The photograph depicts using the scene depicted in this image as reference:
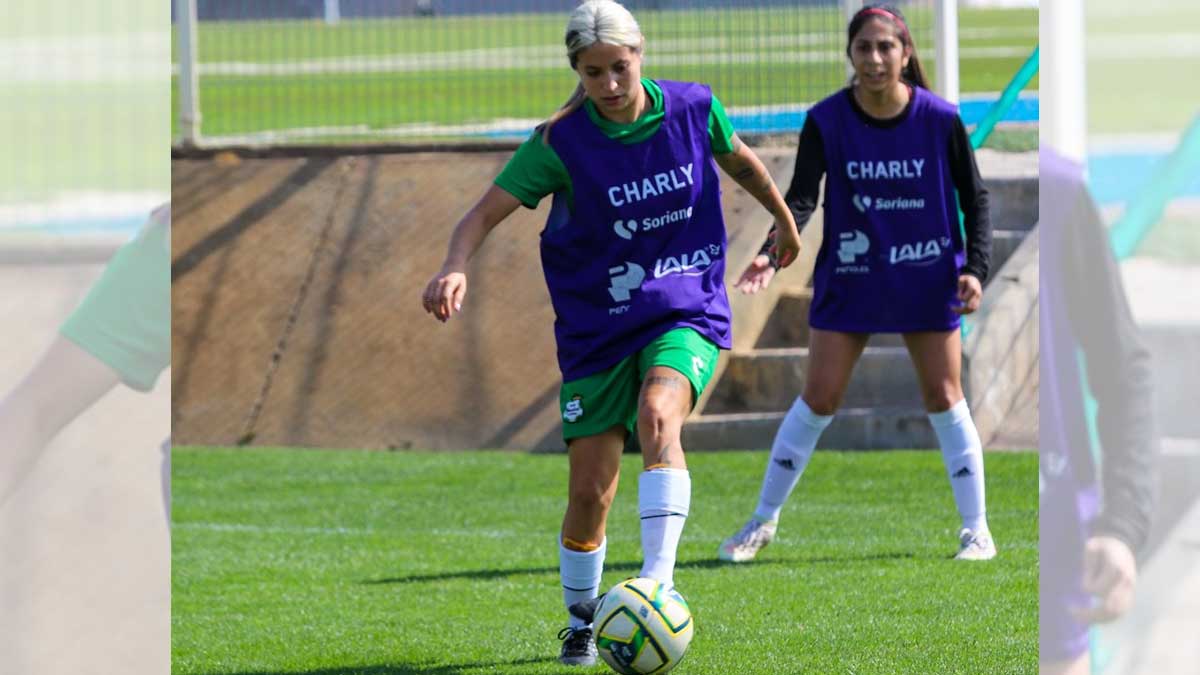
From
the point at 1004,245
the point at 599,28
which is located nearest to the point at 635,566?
the point at 599,28

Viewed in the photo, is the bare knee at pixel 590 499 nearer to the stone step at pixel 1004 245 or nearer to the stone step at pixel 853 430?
the stone step at pixel 853 430

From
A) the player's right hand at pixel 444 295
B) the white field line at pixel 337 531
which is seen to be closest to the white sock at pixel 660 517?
the player's right hand at pixel 444 295

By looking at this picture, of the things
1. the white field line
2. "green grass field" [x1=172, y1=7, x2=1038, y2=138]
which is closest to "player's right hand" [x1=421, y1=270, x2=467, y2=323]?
the white field line

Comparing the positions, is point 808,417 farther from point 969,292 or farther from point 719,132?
point 719,132

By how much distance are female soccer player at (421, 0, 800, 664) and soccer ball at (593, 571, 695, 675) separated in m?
0.52

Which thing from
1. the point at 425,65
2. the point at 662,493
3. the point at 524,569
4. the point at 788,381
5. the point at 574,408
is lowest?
the point at 788,381

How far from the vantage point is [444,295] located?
15.2 ft

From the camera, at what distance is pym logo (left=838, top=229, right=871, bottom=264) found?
7047 millimetres

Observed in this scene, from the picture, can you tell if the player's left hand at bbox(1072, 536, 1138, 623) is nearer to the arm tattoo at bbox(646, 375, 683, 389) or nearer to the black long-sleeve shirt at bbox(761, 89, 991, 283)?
the arm tattoo at bbox(646, 375, 683, 389)

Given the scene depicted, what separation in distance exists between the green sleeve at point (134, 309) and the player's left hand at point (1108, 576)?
1.43m

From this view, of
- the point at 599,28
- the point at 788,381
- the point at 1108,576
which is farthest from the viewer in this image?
the point at 788,381

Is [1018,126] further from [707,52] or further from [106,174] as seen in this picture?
[106,174]

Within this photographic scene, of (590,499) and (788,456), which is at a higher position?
(590,499)

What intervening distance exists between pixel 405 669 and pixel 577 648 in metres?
0.48
